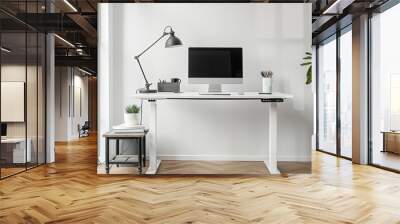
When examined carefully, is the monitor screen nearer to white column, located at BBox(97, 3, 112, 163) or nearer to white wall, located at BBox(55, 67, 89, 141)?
white column, located at BBox(97, 3, 112, 163)

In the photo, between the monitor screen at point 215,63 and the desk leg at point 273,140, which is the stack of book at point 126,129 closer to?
A: the monitor screen at point 215,63

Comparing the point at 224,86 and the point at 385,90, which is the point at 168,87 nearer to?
the point at 224,86

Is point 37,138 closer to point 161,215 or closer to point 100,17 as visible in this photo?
point 100,17

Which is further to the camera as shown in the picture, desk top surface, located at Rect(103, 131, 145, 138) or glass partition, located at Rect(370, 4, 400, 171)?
glass partition, located at Rect(370, 4, 400, 171)

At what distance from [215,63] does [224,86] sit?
2.50ft

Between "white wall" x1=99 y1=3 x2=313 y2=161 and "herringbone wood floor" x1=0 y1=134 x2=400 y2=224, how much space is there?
1013mm

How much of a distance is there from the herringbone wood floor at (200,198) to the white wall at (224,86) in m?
1.01

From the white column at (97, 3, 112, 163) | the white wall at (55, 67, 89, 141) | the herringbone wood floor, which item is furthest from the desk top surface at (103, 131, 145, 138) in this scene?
the white wall at (55, 67, 89, 141)

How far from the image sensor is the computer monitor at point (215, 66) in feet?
16.0

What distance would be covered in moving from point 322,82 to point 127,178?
15.3 ft

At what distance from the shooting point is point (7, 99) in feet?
15.2

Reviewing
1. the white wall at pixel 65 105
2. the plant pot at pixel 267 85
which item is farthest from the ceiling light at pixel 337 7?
the white wall at pixel 65 105

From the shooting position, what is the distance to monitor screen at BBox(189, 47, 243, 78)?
491 cm

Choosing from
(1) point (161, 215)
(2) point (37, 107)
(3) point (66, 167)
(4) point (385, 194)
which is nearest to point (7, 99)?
(2) point (37, 107)
